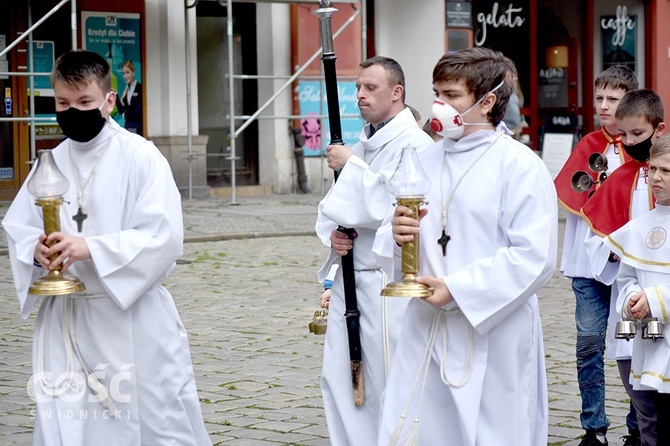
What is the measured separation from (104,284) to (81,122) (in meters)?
0.63

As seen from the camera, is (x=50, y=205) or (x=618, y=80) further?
(x=618, y=80)

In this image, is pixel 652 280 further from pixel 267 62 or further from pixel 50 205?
pixel 267 62

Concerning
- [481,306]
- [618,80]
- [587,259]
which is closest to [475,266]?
[481,306]

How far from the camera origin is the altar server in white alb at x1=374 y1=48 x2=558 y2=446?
173 inches

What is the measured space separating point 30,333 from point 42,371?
442 centimetres

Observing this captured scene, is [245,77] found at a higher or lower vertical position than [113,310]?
higher

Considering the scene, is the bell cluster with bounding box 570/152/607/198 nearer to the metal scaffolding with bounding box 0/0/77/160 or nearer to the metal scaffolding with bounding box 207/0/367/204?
the metal scaffolding with bounding box 0/0/77/160

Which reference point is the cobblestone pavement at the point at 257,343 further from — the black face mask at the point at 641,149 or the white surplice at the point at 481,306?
the white surplice at the point at 481,306

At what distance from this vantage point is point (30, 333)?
9242mm

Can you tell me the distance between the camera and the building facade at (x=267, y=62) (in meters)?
17.8

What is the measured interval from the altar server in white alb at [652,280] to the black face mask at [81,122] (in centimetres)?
223

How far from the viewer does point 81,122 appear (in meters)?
4.90

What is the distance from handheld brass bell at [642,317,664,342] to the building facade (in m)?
12.4

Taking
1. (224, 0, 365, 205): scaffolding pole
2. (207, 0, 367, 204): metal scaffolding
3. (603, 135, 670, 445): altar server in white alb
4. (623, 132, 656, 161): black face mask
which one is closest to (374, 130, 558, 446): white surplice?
(603, 135, 670, 445): altar server in white alb
